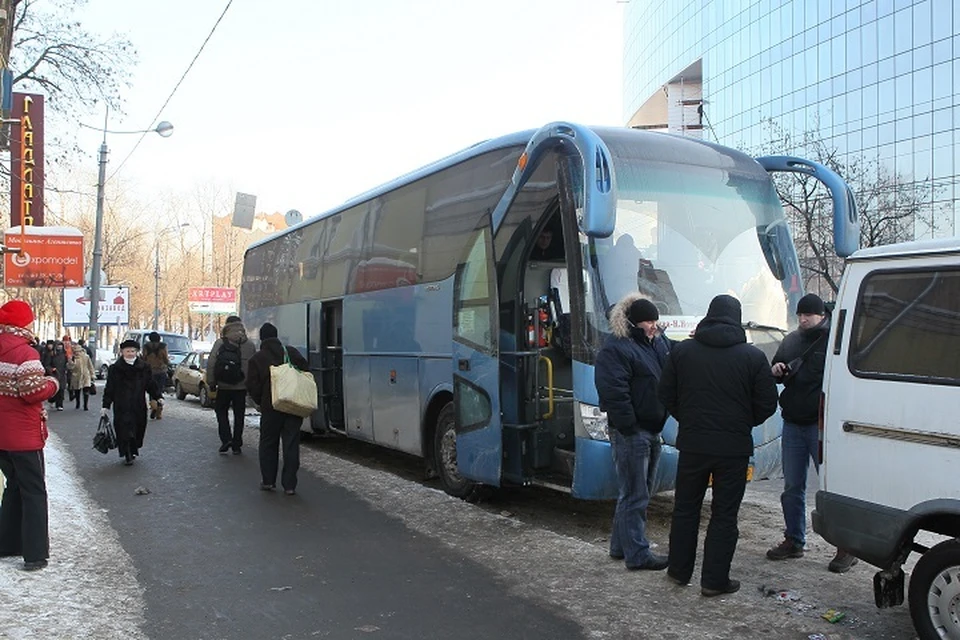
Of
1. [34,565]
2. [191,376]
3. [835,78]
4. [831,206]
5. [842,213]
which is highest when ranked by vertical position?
[835,78]

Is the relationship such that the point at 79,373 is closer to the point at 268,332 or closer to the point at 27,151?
the point at 27,151

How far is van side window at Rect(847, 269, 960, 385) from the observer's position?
13.6 feet

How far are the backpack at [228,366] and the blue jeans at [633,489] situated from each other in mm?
7887

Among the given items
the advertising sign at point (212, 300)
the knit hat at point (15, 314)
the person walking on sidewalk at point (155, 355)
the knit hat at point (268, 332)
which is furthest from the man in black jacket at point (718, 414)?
the advertising sign at point (212, 300)

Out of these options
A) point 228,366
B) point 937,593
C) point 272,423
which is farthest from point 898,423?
point 228,366

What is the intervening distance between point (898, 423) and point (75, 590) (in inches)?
206

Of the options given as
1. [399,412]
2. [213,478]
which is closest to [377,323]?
[399,412]

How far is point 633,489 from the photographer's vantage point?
19.7 ft

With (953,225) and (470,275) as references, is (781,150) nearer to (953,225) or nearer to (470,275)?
(953,225)

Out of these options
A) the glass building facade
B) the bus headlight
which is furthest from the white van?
the glass building facade

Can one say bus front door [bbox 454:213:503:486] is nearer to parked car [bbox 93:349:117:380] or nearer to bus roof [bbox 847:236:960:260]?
bus roof [bbox 847:236:960:260]

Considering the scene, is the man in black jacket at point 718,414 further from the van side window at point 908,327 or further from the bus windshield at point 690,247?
the bus windshield at point 690,247

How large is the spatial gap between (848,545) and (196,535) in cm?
535

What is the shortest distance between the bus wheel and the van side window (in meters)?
4.73
